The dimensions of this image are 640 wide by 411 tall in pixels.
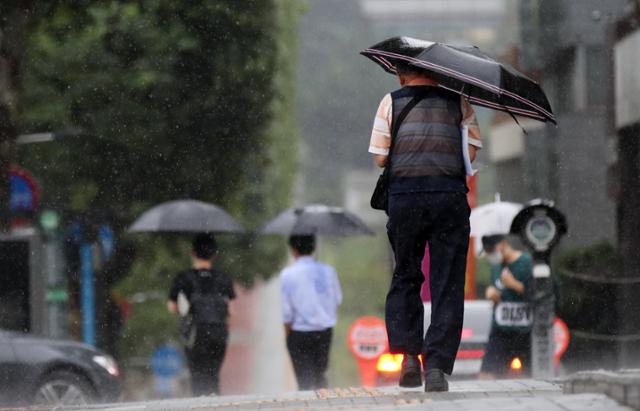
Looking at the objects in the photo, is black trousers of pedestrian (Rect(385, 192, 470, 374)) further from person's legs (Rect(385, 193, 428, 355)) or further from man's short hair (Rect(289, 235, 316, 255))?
man's short hair (Rect(289, 235, 316, 255))

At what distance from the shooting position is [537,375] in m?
12.8

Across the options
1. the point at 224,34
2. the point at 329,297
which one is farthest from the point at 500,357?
the point at 224,34

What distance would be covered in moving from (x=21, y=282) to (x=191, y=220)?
16.1 feet

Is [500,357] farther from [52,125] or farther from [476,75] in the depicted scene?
[52,125]

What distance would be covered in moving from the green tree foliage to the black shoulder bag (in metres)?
16.7

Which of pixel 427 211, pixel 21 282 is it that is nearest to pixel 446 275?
pixel 427 211

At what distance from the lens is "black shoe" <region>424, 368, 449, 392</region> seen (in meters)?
8.01

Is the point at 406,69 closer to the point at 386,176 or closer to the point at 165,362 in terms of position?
the point at 386,176

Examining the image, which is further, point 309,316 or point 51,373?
point 51,373

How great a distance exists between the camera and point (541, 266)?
12695 millimetres

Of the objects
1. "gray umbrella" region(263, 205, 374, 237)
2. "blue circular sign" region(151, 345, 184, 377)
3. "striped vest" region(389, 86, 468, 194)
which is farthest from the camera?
"blue circular sign" region(151, 345, 184, 377)

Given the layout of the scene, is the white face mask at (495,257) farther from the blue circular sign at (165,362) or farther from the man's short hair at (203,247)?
the blue circular sign at (165,362)

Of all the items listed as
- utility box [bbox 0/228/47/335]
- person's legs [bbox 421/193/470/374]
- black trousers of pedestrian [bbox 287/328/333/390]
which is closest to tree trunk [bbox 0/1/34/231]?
utility box [bbox 0/228/47/335]

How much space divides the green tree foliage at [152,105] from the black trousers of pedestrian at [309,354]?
40.5 feet
